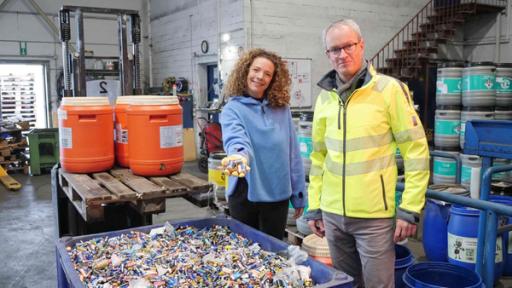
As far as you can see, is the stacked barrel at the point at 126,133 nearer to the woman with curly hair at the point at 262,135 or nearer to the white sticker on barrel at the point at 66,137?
the white sticker on barrel at the point at 66,137

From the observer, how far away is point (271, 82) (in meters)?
2.76

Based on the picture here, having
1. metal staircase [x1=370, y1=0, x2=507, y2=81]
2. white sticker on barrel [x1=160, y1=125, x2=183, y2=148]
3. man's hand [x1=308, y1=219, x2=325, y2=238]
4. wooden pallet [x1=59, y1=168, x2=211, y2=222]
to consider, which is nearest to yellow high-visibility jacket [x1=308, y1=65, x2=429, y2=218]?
man's hand [x1=308, y1=219, x2=325, y2=238]

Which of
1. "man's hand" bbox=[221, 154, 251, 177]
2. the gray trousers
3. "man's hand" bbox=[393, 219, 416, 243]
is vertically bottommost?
the gray trousers

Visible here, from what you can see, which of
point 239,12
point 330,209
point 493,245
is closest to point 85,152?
point 330,209

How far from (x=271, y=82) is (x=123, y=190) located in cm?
106

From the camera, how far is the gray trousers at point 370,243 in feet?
6.98

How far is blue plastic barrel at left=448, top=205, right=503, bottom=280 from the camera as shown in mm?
3635

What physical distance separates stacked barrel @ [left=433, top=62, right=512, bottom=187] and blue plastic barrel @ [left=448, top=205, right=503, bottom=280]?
290cm

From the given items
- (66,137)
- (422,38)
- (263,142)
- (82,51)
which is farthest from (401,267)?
(422,38)

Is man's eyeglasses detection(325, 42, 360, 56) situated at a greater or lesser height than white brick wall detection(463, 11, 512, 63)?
lesser

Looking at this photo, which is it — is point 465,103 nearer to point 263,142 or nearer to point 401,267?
point 401,267

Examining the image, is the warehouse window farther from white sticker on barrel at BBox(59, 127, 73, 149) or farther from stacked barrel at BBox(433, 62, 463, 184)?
white sticker on barrel at BBox(59, 127, 73, 149)

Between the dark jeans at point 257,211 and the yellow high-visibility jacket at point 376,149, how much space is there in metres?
0.65

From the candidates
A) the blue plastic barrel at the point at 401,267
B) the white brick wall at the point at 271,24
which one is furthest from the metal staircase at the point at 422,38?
the blue plastic barrel at the point at 401,267
